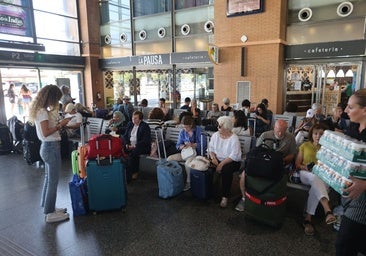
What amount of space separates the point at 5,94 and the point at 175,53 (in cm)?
674

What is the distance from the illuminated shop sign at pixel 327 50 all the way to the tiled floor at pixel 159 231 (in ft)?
20.0

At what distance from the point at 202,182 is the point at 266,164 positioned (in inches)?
43.8

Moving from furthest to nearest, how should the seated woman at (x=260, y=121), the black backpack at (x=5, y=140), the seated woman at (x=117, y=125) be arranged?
the black backpack at (x=5, y=140)
the seated woman at (x=260, y=121)
the seated woman at (x=117, y=125)

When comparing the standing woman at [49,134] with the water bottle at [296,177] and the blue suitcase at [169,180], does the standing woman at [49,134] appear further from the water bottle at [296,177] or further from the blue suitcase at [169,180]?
the water bottle at [296,177]

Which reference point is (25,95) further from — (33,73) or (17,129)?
(17,129)

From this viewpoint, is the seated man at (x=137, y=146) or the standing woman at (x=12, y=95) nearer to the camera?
the seated man at (x=137, y=146)

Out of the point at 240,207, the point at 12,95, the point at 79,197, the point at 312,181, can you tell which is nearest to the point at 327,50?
the point at 312,181

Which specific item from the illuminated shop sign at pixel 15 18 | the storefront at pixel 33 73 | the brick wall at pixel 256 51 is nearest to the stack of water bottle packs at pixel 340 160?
the brick wall at pixel 256 51

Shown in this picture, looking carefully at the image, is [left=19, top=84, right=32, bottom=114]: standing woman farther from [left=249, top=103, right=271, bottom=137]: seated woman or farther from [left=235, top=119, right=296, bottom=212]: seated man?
[left=235, top=119, right=296, bottom=212]: seated man

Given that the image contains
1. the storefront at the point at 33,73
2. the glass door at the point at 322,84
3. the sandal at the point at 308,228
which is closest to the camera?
the sandal at the point at 308,228

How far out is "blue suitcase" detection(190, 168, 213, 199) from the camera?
153 inches

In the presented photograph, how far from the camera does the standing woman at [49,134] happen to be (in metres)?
3.22

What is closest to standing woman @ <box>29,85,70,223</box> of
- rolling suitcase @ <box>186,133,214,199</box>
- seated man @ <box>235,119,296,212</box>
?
rolling suitcase @ <box>186,133,214,199</box>

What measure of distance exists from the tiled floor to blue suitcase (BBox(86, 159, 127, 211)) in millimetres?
156
